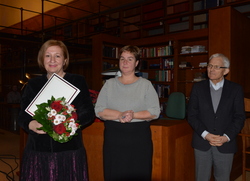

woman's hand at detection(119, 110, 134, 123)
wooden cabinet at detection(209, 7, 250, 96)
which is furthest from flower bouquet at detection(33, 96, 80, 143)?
wooden cabinet at detection(209, 7, 250, 96)

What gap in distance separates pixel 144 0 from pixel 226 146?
6.99 meters

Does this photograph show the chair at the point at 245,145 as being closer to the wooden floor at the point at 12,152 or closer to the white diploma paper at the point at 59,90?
the wooden floor at the point at 12,152

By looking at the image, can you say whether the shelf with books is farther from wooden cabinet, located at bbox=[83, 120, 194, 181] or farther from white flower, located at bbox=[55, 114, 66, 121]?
white flower, located at bbox=[55, 114, 66, 121]

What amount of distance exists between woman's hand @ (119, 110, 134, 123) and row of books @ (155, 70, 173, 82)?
5.25 metres

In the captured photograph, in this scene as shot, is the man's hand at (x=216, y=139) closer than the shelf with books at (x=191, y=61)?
Yes

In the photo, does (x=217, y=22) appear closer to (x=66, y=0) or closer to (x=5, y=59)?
(x=66, y=0)

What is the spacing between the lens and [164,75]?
6.99 meters

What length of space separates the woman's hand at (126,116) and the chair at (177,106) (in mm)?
1288

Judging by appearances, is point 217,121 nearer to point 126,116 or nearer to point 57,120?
Result: point 126,116

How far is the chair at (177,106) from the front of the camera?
2.87 m

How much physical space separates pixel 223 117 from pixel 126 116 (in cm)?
100

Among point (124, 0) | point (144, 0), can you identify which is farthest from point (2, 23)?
point (144, 0)

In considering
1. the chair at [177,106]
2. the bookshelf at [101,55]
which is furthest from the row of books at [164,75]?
the chair at [177,106]

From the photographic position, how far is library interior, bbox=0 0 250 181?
2523mm
